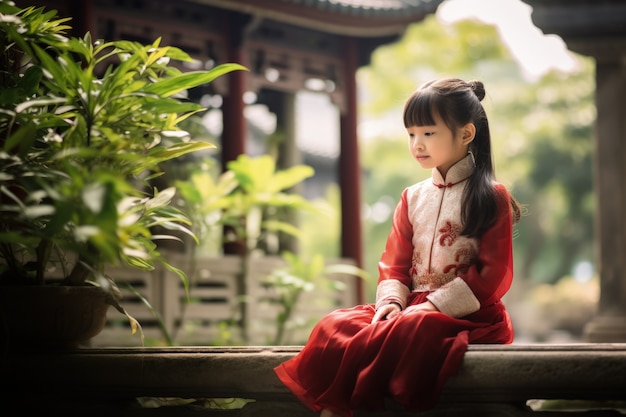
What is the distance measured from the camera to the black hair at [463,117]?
2.86 m

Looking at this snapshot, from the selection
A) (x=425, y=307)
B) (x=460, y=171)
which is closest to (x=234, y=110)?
(x=460, y=171)

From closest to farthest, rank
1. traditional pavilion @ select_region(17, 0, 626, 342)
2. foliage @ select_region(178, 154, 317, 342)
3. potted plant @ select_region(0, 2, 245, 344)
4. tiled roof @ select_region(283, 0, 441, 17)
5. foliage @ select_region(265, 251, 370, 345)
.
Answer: potted plant @ select_region(0, 2, 245, 344), foliage @ select_region(178, 154, 317, 342), foliage @ select_region(265, 251, 370, 345), traditional pavilion @ select_region(17, 0, 626, 342), tiled roof @ select_region(283, 0, 441, 17)

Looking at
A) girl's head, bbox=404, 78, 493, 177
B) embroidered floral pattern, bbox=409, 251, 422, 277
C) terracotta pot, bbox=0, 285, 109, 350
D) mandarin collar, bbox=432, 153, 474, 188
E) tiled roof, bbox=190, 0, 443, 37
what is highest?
tiled roof, bbox=190, 0, 443, 37

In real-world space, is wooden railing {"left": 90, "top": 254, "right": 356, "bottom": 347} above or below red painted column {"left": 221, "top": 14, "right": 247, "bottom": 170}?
below

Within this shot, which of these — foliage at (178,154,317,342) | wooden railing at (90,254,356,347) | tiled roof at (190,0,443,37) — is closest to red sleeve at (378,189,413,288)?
foliage at (178,154,317,342)

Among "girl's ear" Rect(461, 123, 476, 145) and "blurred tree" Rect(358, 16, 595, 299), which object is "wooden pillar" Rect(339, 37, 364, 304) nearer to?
"girl's ear" Rect(461, 123, 476, 145)

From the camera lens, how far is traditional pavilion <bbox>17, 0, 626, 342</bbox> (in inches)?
272

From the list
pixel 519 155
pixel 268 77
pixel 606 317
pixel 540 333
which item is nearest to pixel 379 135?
pixel 519 155

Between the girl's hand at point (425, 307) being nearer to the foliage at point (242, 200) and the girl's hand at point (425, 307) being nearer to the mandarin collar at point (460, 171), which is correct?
the mandarin collar at point (460, 171)

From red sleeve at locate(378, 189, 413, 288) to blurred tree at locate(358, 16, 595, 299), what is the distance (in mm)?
13195

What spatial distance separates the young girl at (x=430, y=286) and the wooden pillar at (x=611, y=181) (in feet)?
14.8

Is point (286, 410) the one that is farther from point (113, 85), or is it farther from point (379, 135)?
point (379, 135)

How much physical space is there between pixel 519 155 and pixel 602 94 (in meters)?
12.8

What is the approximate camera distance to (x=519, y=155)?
19828 millimetres
